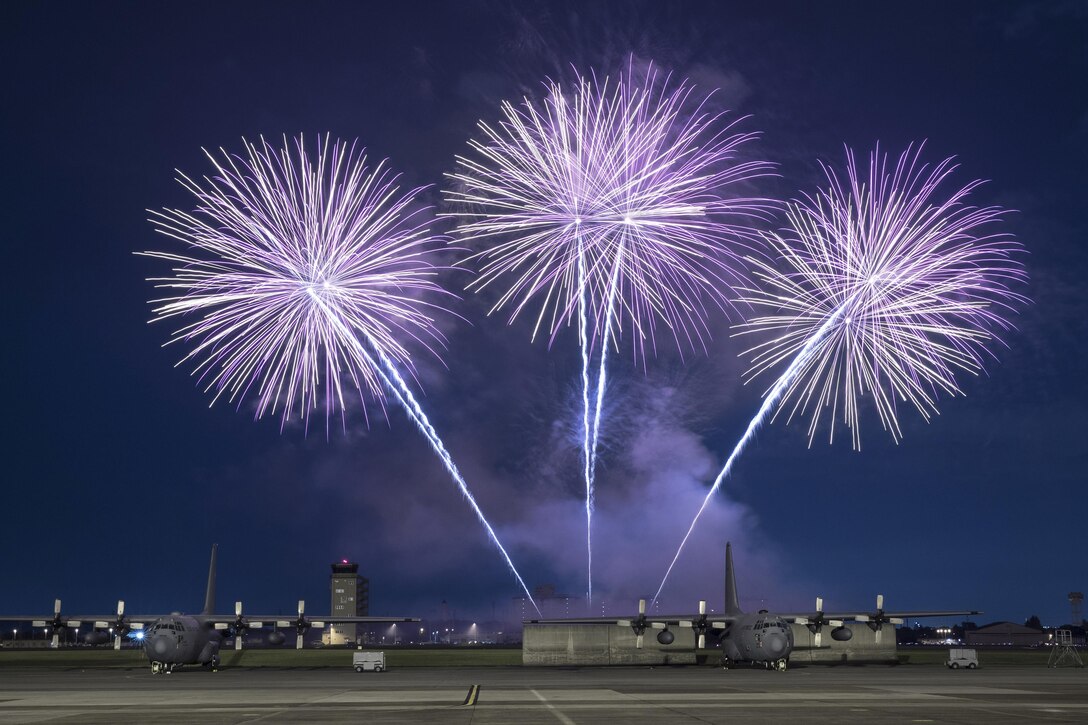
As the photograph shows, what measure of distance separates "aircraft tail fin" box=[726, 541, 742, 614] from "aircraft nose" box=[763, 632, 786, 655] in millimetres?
16213

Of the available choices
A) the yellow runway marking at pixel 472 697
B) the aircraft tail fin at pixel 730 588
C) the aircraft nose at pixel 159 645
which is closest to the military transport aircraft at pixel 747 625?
the aircraft tail fin at pixel 730 588

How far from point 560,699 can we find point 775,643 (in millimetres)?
28319

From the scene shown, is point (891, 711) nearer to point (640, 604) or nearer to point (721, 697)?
point (721, 697)

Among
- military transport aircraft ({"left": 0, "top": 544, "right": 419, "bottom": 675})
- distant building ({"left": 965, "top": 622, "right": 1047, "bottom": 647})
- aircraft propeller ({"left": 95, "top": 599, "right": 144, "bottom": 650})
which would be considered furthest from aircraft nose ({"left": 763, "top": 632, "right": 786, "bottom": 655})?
distant building ({"left": 965, "top": 622, "right": 1047, "bottom": 647})

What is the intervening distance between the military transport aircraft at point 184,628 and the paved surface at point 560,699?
21.1 ft

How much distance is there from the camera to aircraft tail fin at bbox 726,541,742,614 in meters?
78.8

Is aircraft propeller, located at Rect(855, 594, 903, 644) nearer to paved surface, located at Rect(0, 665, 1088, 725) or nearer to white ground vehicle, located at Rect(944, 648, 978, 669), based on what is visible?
white ground vehicle, located at Rect(944, 648, 978, 669)

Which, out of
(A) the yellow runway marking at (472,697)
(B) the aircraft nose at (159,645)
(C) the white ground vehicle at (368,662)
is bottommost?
(C) the white ground vehicle at (368,662)

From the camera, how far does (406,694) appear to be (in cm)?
4241

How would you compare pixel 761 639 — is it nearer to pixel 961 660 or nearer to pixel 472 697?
pixel 961 660

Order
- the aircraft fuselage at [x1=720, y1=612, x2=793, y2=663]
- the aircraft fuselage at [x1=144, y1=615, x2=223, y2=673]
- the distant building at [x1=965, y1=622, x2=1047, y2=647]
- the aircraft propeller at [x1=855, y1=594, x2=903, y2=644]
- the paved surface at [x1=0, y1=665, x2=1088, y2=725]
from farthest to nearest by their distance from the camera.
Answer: the distant building at [x1=965, y1=622, x2=1047, y2=647] < the aircraft propeller at [x1=855, y1=594, x2=903, y2=644] < the aircraft fuselage at [x1=144, y1=615, x2=223, y2=673] < the aircraft fuselage at [x1=720, y1=612, x2=793, y2=663] < the paved surface at [x1=0, y1=665, x2=1088, y2=725]

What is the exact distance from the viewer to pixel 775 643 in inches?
2397

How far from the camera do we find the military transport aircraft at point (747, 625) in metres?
61.9

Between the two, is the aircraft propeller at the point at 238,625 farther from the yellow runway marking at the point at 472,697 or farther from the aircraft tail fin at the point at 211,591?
the yellow runway marking at the point at 472,697
